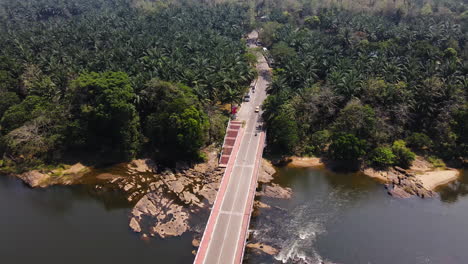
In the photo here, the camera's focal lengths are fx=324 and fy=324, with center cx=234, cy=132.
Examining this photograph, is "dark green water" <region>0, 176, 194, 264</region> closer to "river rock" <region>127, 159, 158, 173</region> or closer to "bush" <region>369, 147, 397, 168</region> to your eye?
"river rock" <region>127, 159, 158, 173</region>

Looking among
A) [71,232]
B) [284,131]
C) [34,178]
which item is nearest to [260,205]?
[284,131]

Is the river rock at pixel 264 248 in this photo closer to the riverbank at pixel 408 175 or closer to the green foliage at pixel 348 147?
the riverbank at pixel 408 175

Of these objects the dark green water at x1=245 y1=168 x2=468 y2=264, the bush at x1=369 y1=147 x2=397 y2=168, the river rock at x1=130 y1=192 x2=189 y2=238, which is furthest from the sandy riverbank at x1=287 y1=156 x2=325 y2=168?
the river rock at x1=130 y1=192 x2=189 y2=238

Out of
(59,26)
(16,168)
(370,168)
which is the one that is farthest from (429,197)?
(59,26)

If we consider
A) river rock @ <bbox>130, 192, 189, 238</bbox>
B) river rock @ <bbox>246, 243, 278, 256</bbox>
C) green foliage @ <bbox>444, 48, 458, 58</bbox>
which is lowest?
river rock @ <bbox>246, 243, 278, 256</bbox>

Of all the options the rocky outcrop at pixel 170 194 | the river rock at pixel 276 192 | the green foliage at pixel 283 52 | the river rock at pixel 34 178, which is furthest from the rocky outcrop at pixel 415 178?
the river rock at pixel 34 178

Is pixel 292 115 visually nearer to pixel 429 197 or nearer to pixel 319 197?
pixel 319 197

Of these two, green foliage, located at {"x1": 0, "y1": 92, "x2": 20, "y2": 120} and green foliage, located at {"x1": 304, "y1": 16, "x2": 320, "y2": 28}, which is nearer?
green foliage, located at {"x1": 0, "y1": 92, "x2": 20, "y2": 120}
